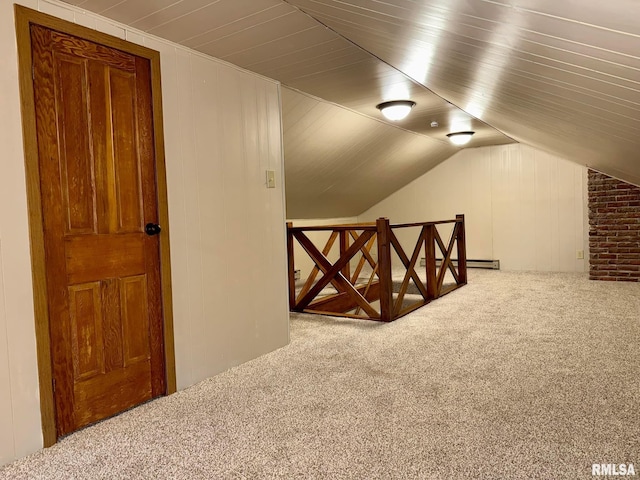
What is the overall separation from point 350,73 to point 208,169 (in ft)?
4.08

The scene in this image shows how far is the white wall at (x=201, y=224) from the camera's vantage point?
6.02ft

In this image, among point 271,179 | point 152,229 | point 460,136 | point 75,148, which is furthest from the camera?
point 460,136

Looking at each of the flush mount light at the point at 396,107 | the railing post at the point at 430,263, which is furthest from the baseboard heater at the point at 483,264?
the flush mount light at the point at 396,107

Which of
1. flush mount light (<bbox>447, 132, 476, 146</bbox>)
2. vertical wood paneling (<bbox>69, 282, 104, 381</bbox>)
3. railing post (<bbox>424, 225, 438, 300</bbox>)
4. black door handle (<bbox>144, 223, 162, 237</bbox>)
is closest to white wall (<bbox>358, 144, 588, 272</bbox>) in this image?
flush mount light (<bbox>447, 132, 476, 146</bbox>)

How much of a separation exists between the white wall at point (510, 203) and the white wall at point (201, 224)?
457cm

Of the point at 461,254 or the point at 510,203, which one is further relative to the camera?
the point at 510,203

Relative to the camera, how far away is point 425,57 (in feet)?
7.62

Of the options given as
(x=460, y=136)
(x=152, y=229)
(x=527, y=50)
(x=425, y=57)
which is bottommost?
(x=152, y=229)

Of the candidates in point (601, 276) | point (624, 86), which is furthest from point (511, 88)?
point (601, 276)

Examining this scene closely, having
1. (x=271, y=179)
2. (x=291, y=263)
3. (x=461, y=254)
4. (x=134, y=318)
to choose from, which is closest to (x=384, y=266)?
(x=291, y=263)

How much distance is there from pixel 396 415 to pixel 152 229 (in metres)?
1.52

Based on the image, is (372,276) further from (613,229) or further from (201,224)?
(613,229)

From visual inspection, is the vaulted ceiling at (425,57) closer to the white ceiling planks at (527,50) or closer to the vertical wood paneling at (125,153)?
the white ceiling planks at (527,50)

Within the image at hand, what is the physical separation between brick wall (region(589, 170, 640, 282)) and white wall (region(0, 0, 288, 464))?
4.23 metres
